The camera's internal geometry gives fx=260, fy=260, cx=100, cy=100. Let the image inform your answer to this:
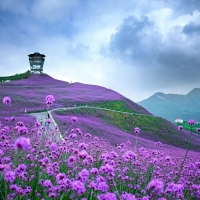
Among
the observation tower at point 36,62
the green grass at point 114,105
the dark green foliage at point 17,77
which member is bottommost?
the green grass at point 114,105

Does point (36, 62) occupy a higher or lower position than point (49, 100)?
higher

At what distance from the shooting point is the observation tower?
56.4 meters

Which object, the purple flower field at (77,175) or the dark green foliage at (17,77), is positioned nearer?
the purple flower field at (77,175)

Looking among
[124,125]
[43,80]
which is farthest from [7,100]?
[43,80]

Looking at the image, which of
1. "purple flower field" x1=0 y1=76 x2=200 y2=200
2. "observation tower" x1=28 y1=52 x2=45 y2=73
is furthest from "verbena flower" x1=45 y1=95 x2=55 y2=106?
"observation tower" x1=28 y1=52 x2=45 y2=73

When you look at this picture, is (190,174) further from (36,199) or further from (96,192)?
(36,199)

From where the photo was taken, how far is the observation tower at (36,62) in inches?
2219

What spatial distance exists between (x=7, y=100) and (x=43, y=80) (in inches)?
1980

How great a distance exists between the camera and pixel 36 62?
5856 centimetres

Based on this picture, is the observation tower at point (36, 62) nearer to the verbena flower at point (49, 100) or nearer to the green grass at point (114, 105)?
the green grass at point (114, 105)

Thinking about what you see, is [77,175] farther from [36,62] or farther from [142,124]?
[36,62]

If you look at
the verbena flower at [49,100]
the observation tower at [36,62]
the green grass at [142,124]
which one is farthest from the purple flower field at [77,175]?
the observation tower at [36,62]

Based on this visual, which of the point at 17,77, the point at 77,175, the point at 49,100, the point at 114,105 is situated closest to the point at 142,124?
the point at 114,105

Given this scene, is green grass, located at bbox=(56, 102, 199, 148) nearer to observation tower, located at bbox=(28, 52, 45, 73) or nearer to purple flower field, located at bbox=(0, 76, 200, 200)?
purple flower field, located at bbox=(0, 76, 200, 200)
